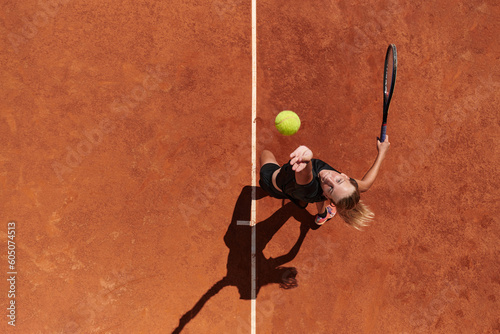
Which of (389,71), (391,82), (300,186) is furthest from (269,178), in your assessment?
(389,71)

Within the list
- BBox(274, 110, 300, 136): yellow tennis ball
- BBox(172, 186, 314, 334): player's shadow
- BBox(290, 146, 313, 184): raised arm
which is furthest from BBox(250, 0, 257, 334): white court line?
BBox(290, 146, 313, 184): raised arm

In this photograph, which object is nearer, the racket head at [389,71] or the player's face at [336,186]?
the player's face at [336,186]

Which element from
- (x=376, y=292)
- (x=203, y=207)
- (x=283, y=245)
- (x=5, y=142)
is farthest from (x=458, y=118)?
(x=5, y=142)

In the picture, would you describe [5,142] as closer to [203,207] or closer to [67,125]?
[67,125]

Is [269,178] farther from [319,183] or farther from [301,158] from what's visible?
[301,158]

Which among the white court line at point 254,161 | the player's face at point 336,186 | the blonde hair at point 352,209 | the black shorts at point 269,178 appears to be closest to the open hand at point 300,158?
the player's face at point 336,186

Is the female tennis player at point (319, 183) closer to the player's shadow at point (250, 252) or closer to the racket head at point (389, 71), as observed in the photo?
the racket head at point (389, 71)

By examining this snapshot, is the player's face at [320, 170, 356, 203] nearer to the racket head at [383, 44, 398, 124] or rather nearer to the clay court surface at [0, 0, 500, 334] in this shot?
the racket head at [383, 44, 398, 124]
